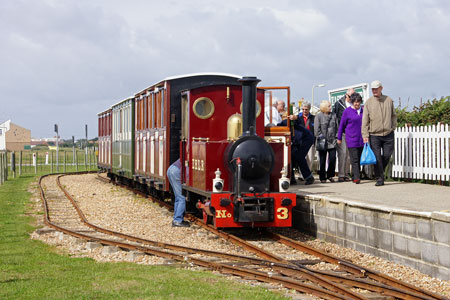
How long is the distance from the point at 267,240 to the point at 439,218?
13.1 feet

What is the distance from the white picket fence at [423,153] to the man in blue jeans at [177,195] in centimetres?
525

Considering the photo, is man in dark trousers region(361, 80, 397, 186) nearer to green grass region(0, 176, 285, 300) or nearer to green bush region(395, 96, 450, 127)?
green bush region(395, 96, 450, 127)

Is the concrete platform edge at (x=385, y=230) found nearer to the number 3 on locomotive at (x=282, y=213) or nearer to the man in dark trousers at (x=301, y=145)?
the number 3 on locomotive at (x=282, y=213)

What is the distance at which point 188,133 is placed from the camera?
39.7ft

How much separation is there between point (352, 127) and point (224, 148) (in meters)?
4.23

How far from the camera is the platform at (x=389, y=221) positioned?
7688 mm

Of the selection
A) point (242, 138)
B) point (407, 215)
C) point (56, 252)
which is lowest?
point (56, 252)

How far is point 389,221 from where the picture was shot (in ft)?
28.6

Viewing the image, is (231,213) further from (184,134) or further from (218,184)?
(184,134)

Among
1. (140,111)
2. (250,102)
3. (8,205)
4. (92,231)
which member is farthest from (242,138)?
(8,205)

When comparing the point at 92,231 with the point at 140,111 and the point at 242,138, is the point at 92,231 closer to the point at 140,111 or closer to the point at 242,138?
the point at 242,138

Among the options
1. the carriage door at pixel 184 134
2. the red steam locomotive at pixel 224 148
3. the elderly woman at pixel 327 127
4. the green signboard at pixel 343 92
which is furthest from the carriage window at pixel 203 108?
the green signboard at pixel 343 92

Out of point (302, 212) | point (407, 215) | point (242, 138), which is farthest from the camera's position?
point (302, 212)

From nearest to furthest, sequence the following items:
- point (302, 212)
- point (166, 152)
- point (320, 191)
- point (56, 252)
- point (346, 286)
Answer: point (346, 286) → point (56, 252) → point (302, 212) → point (320, 191) → point (166, 152)
